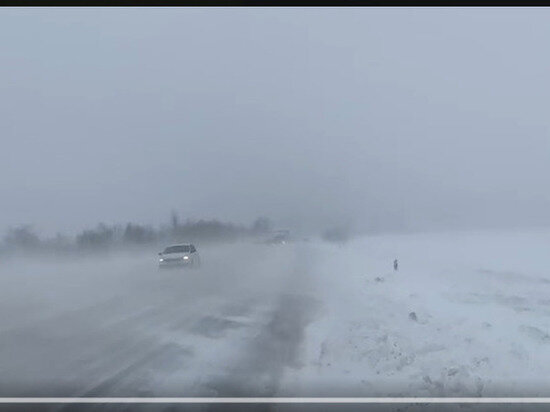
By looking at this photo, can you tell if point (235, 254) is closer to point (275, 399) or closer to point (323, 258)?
point (323, 258)

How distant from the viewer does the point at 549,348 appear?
554 inches

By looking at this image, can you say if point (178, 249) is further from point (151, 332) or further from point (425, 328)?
point (425, 328)

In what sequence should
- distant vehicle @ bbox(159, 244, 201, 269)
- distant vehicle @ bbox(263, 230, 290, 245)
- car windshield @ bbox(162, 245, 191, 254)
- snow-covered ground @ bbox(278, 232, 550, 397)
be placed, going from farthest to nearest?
distant vehicle @ bbox(263, 230, 290, 245), car windshield @ bbox(162, 245, 191, 254), distant vehicle @ bbox(159, 244, 201, 269), snow-covered ground @ bbox(278, 232, 550, 397)

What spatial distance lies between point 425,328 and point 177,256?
68.9 ft

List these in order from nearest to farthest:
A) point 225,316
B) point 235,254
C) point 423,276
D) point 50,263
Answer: point 225,316 → point 423,276 → point 50,263 → point 235,254

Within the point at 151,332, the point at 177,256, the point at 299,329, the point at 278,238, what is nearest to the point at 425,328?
the point at 299,329

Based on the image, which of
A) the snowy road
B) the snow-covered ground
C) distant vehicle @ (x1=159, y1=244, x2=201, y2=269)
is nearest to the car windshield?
distant vehicle @ (x1=159, y1=244, x2=201, y2=269)

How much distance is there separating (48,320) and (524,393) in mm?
12306

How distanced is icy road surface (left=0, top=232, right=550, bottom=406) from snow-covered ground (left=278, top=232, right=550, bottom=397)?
0.13 feet

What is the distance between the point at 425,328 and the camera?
16.4 meters

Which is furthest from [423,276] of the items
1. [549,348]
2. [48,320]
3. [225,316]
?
[549,348]

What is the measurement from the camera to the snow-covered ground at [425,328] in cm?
1151

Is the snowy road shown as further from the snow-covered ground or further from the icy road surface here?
the snow-covered ground

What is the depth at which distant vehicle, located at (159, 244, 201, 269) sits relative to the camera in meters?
36.4
